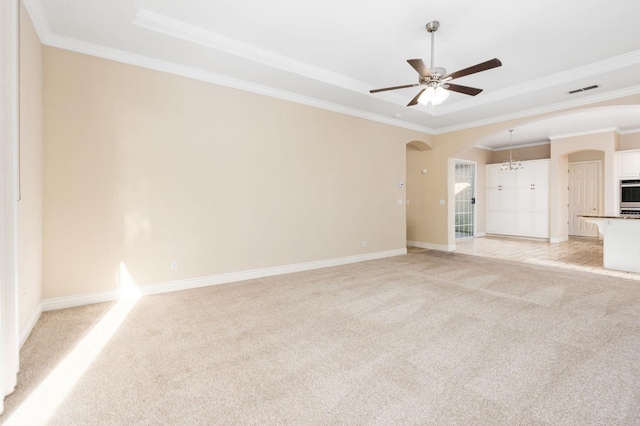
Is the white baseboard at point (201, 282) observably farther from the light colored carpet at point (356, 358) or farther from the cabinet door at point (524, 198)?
the cabinet door at point (524, 198)

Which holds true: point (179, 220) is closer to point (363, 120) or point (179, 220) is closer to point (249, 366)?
point (249, 366)

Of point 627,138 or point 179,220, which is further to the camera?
point 627,138

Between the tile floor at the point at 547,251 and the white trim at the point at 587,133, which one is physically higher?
the white trim at the point at 587,133

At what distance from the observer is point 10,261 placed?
1.81 metres

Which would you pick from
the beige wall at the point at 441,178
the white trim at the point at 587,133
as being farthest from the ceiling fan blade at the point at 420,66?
the white trim at the point at 587,133

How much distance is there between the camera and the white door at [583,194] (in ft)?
28.4

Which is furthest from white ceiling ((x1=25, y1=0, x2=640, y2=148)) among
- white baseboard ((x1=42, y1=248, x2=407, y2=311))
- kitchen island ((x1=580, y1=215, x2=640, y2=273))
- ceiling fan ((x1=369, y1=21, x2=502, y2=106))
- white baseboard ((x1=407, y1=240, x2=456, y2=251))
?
white baseboard ((x1=407, y1=240, x2=456, y2=251))

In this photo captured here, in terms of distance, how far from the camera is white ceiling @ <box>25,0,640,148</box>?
2.93 m

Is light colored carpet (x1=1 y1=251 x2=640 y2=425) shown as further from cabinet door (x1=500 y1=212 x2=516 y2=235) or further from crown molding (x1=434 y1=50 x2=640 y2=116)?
cabinet door (x1=500 y1=212 x2=516 y2=235)

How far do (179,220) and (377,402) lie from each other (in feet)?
10.4

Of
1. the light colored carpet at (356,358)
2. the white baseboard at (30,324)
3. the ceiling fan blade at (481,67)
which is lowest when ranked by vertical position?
the light colored carpet at (356,358)

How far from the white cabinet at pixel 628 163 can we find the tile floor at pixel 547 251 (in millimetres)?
1860

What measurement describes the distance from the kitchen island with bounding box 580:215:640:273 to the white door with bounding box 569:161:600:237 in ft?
14.1

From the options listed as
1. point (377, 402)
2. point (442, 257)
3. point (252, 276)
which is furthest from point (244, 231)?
point (442, 257)
